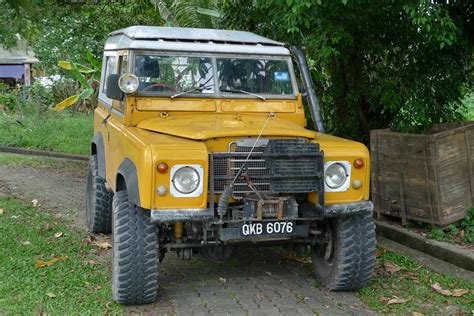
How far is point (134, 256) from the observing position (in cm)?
482

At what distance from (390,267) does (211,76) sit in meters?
2.36

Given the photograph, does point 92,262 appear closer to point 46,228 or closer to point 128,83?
point 46,228

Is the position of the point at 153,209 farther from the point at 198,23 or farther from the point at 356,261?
the point at 198,23

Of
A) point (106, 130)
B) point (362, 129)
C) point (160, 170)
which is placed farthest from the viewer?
point (362, 129)

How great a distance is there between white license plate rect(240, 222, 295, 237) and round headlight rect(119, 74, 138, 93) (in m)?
1.63

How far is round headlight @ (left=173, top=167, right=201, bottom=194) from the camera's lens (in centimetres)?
458

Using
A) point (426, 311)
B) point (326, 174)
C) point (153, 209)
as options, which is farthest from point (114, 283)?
point (426, 311)

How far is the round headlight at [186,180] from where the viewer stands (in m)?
4.58

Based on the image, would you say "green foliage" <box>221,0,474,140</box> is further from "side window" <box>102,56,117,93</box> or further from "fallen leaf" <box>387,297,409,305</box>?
"fallen leaf" <box>387,297,409,305</box>

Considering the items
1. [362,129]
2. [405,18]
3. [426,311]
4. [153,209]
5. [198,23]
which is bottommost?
[426,311]

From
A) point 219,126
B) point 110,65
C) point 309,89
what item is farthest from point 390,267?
point 110,65

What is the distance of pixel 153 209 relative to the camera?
457 centimetres

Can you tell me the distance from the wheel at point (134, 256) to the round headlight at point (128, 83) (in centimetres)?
111

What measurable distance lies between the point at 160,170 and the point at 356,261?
173 cm
